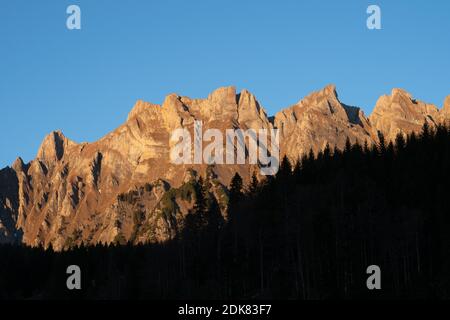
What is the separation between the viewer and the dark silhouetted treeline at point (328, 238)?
340ft

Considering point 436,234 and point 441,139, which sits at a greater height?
point 441,139

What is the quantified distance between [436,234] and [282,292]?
24.1 meters

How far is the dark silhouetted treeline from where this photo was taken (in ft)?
340

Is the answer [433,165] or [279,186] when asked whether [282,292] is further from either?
[433,165]

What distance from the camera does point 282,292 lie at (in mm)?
107000

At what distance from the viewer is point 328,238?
109562 millimetres
